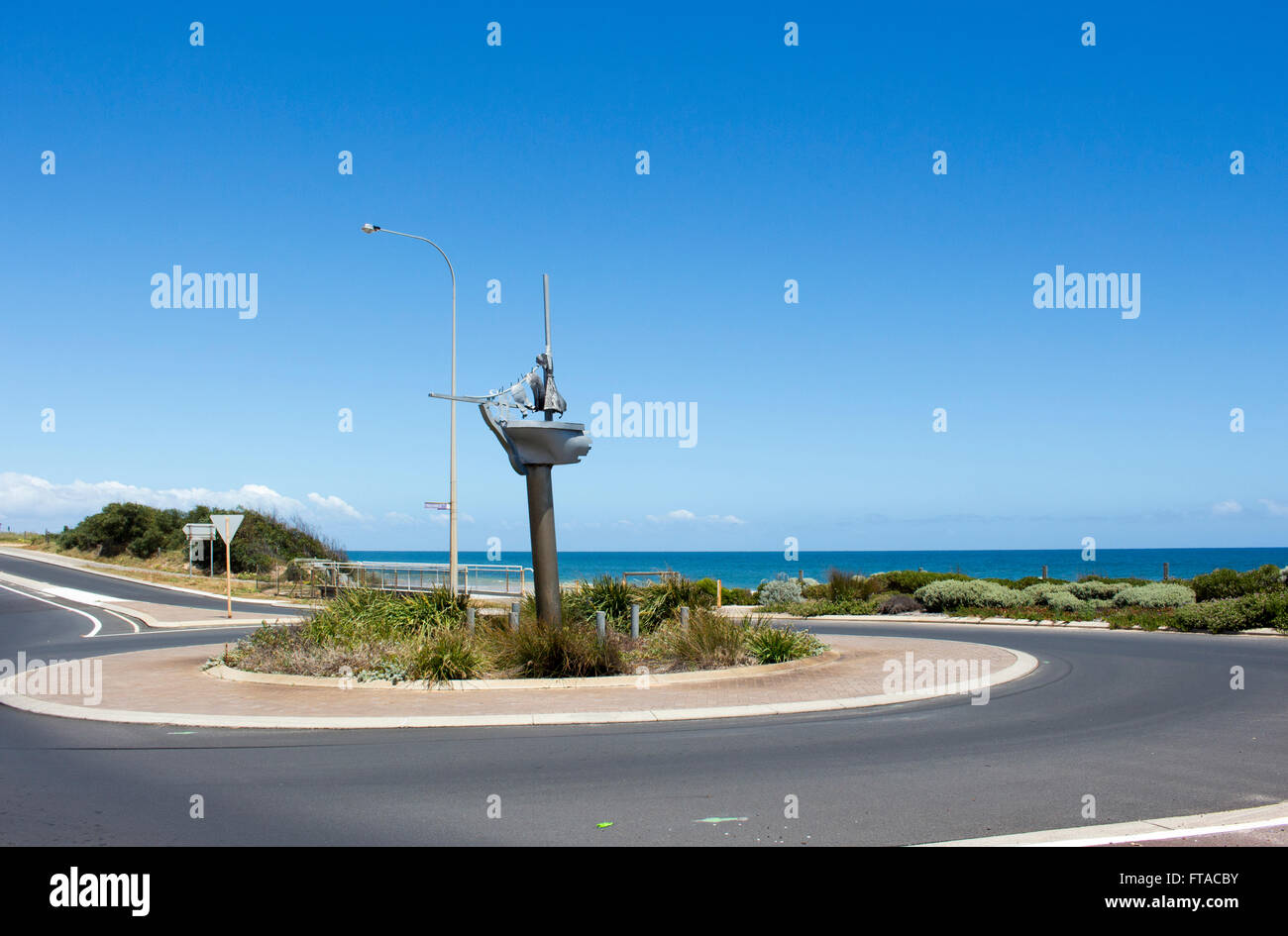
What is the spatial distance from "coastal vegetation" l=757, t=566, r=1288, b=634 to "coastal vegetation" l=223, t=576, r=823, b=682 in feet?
34.8

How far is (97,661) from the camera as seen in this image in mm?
16188

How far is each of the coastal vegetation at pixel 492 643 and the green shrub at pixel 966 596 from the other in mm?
12811

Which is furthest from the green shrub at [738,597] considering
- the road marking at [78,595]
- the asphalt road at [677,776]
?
the asphalt road at [677,776]

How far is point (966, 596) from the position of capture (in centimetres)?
2755

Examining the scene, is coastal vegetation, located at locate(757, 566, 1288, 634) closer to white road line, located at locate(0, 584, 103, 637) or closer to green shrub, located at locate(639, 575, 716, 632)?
green shrub, located at locate(639, 575, 716, 632)

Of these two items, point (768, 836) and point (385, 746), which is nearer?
point (768, 836)

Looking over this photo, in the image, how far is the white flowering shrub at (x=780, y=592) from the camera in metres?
31.4

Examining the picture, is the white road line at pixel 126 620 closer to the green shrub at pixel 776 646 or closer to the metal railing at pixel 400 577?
the metal railing at pixel 400 577

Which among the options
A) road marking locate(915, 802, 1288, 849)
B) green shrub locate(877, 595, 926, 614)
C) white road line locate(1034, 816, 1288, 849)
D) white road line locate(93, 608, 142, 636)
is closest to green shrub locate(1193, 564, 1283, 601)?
green shrub locate(877, 595, 926, 614)

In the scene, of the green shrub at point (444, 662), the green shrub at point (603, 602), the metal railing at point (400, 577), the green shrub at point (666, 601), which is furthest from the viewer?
the metal railing at point (400, 577)
